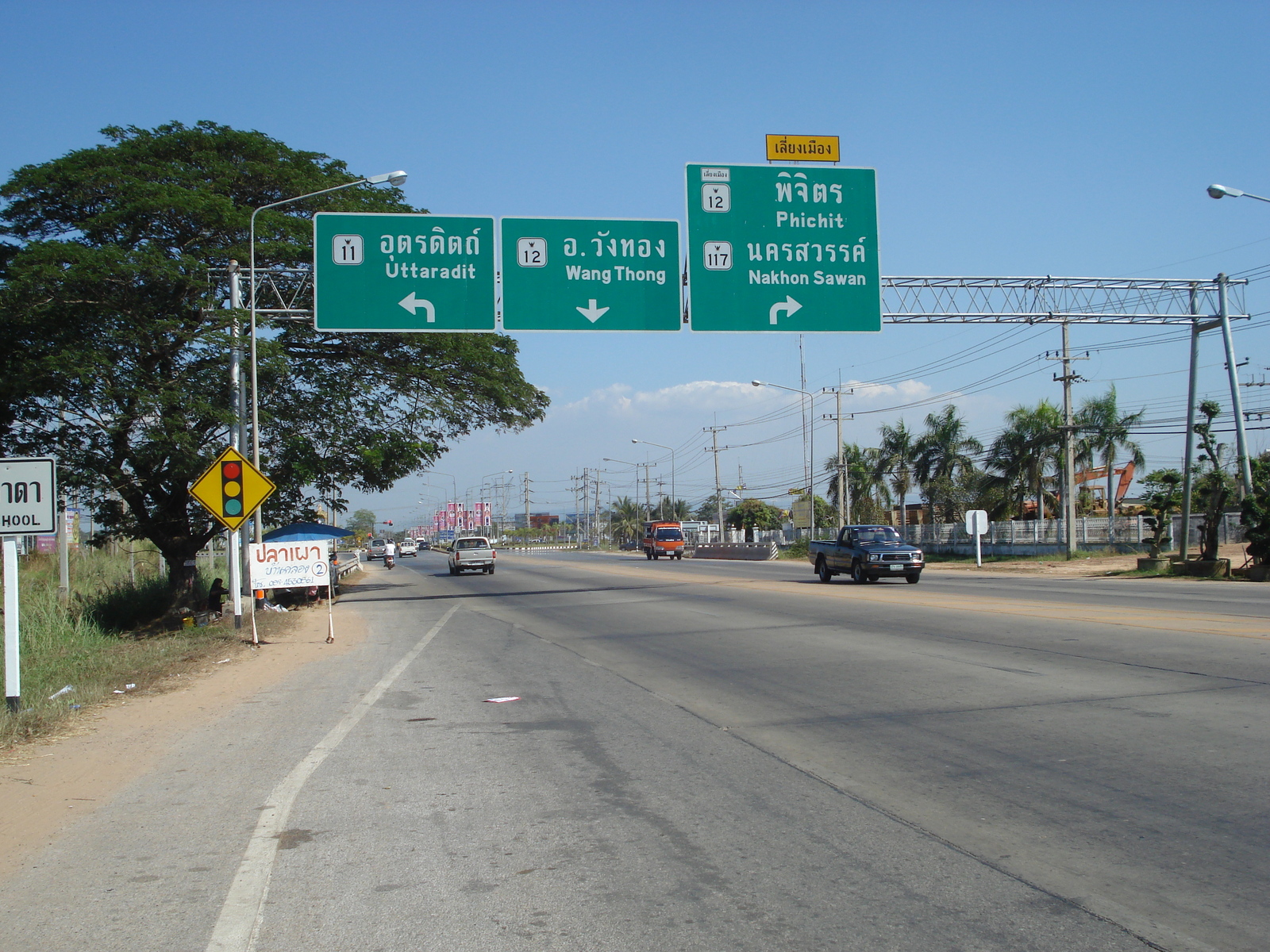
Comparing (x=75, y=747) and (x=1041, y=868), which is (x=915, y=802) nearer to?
(x=1041, y=868)

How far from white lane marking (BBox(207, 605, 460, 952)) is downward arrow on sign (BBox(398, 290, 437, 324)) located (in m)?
10.8

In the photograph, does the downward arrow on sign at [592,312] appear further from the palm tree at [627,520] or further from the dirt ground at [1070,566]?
the palm tree at [627,520]

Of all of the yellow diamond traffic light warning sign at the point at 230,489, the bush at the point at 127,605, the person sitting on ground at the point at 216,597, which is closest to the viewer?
the yellow diamond traffic light warning sign at the point at 230,489

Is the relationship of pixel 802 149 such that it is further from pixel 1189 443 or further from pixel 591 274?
pixel 1189 443

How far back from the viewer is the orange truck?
7081cm

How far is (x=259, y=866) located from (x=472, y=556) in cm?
4451

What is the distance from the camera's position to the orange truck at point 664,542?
7081 centimetres

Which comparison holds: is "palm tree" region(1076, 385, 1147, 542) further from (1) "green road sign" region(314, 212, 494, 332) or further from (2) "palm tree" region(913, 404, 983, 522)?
(1) "green road sign" region(314, 212, 494, 332)

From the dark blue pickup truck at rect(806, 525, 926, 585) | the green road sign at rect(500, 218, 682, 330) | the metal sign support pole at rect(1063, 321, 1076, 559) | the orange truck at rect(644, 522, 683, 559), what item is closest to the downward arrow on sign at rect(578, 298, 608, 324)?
the green road sign at rect(500, 218, 682, 330)

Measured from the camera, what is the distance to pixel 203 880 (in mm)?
5391

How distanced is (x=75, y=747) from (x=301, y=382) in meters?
22.1

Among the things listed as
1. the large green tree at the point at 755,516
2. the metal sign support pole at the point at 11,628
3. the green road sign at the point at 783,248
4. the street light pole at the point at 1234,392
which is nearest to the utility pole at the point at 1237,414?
the street light pole at the point at 1234,392

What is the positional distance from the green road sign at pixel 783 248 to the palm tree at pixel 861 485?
51745mm

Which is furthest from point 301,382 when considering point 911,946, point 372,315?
point 911,946
